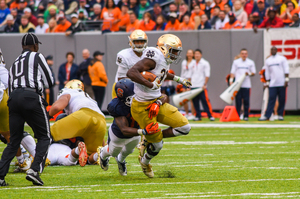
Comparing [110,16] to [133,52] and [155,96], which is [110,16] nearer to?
[133,52]

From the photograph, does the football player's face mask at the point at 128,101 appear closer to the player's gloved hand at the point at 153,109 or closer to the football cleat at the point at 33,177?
the player's gloved hand at the point at 153,109

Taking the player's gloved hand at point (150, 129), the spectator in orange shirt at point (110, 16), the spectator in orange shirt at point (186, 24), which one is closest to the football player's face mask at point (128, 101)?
the player's gloved hand at point (150, 129)

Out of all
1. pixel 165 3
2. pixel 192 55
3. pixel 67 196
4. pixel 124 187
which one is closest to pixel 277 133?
pixel 192 55

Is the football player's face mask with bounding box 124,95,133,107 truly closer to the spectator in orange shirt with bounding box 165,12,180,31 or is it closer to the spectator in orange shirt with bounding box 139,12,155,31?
the spectator in orange shirt with bounding box 165,12,180,31

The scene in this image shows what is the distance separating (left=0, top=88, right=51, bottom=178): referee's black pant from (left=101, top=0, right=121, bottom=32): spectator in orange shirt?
11775 millimetres

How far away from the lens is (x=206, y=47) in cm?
1645

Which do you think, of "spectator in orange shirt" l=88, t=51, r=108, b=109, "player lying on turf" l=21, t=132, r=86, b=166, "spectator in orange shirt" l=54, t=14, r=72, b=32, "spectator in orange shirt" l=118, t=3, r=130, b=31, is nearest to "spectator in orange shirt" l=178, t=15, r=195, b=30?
"spectator in orange shirt" l=118, t=3, r=130, b=31

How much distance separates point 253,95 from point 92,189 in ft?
38.3

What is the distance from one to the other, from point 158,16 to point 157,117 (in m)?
11.5

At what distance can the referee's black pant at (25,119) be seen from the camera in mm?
5285

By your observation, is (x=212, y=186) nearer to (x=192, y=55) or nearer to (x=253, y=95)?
(x=192, y=55)

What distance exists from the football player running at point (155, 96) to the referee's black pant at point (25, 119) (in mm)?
1014

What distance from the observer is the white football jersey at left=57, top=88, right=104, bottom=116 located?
7144 millimetres

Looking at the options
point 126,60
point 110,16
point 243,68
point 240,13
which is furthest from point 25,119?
point 110,16
